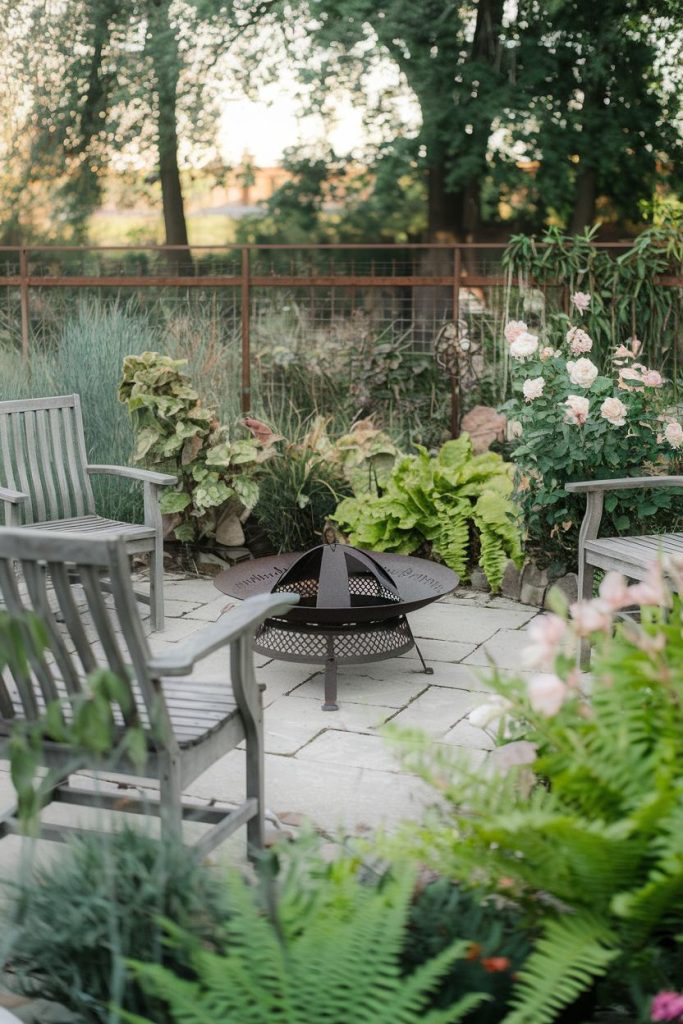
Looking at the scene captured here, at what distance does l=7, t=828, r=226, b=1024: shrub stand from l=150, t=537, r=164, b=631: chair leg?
9.49ft

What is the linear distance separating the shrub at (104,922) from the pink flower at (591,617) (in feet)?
2.56

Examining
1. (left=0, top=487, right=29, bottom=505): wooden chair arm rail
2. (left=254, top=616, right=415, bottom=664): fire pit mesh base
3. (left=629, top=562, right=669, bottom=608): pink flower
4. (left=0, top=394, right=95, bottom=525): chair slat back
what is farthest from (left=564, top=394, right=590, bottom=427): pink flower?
(left=629, top=562, right=669, bottom=608): pink flower

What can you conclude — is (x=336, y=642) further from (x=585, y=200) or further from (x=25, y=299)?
(x=585, y=200)

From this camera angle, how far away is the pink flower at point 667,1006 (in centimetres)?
171

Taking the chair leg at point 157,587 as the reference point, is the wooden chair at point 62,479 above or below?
above

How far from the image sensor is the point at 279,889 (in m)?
2.01

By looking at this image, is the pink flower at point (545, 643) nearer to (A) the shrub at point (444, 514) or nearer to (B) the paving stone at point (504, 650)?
(B) the paving stone at point (504, 650)

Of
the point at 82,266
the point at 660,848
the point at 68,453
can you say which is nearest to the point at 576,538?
the point at 68,453

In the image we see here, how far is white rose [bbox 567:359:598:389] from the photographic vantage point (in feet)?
16.3

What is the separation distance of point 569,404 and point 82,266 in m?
12.5

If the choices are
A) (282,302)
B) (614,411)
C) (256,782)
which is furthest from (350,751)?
(282,302)

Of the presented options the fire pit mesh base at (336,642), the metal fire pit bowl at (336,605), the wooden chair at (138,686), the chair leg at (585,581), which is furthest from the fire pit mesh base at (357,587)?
the wooden chair at (138,686)

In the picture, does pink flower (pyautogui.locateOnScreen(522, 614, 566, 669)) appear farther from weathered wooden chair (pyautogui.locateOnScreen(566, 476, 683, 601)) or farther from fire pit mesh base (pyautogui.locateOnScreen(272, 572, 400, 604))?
fire pit mesh base (pyautogui.locateOnScreen(272, 572, 400, 604))

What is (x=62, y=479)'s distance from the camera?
5102 mm
